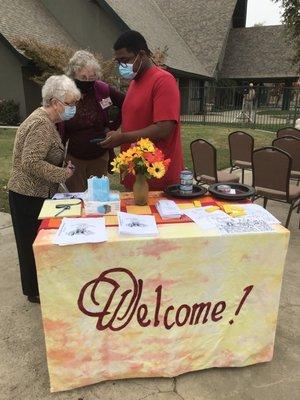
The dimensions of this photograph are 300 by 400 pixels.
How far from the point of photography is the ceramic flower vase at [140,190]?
256 centimetres

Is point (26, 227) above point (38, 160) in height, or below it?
below

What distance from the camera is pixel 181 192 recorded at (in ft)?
9.12

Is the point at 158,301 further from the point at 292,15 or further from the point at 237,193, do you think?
the point at 292,15

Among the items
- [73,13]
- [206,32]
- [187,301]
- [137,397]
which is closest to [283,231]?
[187,301]

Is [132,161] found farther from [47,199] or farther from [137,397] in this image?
[137,397]

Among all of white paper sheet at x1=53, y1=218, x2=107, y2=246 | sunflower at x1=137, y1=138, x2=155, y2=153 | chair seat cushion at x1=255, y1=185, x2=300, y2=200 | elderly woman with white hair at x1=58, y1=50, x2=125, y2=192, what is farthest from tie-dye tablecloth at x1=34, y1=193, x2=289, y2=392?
chair seat cushion at x1=255, y1=185, x2=300, y2=200

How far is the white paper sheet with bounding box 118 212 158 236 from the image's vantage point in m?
2.10

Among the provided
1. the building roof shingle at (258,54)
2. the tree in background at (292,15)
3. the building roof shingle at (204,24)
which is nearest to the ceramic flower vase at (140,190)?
the tree in background at (292,15)

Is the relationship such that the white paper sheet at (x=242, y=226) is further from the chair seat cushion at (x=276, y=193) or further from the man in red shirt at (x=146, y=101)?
the chair seat cushion at (x=276, y=193)

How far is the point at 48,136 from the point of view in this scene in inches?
102

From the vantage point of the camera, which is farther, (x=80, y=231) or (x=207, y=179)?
(x=207, y=179)

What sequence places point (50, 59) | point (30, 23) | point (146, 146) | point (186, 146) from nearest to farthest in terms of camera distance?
1. point (146, 146)
2. point (186, 146)
3. point (50, 59)
4. point (30, 23)

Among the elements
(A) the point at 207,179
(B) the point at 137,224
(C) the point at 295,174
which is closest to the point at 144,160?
(B) the point at 137,224

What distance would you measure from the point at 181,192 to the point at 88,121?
3.93 ft
